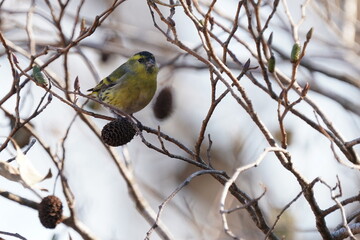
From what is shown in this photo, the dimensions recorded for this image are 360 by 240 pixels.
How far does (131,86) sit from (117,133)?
152cm

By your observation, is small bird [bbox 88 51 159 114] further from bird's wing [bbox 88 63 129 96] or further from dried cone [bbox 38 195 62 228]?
dried cone [bbox 38 195 62 228]

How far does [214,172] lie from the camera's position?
2.88m

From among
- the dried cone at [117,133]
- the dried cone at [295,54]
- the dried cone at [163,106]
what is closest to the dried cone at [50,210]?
the dried cone at [117,133]

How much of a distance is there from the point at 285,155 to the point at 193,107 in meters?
6.62

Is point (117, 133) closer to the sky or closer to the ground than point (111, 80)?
closer to the ground

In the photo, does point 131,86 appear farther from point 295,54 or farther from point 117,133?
point 295,54

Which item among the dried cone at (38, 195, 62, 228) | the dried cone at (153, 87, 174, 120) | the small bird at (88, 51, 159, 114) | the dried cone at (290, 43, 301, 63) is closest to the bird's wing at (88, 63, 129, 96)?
the small bird at (88, 51, 159, 114)

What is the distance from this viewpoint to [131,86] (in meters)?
4.99

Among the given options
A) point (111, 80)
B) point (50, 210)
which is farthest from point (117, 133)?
point (111, 80)

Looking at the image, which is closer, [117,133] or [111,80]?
[117,133]

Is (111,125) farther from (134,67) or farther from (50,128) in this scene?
(50,128)

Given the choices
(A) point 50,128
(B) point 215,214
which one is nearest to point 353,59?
(B) point 215,214

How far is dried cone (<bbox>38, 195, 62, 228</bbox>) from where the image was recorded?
12.3 feet

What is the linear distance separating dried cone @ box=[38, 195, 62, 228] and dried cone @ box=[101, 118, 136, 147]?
0.55 metres
